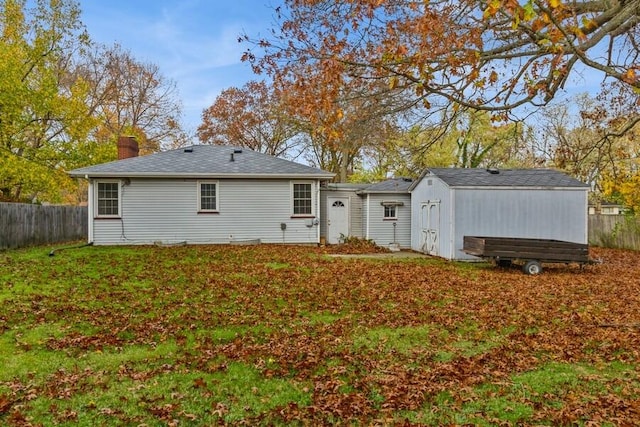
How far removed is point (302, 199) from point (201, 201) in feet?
13.4

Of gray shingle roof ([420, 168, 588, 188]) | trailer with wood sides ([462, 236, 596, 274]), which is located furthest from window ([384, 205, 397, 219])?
trailer with wood sides ([462, 236, 596, 274])

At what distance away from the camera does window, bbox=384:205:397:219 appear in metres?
19.6

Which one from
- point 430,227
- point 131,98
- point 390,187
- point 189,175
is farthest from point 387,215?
point 131,98

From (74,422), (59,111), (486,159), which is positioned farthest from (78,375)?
(486,159)

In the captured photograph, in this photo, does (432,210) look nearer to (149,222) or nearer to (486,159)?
(149,222)

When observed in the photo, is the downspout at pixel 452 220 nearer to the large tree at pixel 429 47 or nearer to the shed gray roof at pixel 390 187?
the shed gray roof at pixel 390 187

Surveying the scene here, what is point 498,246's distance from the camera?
1227 centimetres

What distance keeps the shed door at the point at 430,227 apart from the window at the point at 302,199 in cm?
455

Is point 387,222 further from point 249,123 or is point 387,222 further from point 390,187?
point 249,123

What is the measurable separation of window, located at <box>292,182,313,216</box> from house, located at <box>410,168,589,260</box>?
18.1ft

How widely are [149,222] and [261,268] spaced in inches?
306

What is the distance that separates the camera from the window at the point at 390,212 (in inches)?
771

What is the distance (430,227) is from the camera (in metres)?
16.9

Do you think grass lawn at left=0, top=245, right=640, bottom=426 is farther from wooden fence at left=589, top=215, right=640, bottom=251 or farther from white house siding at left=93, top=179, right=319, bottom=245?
wooden fence at left=589, top=215, right=640, bottom=251
